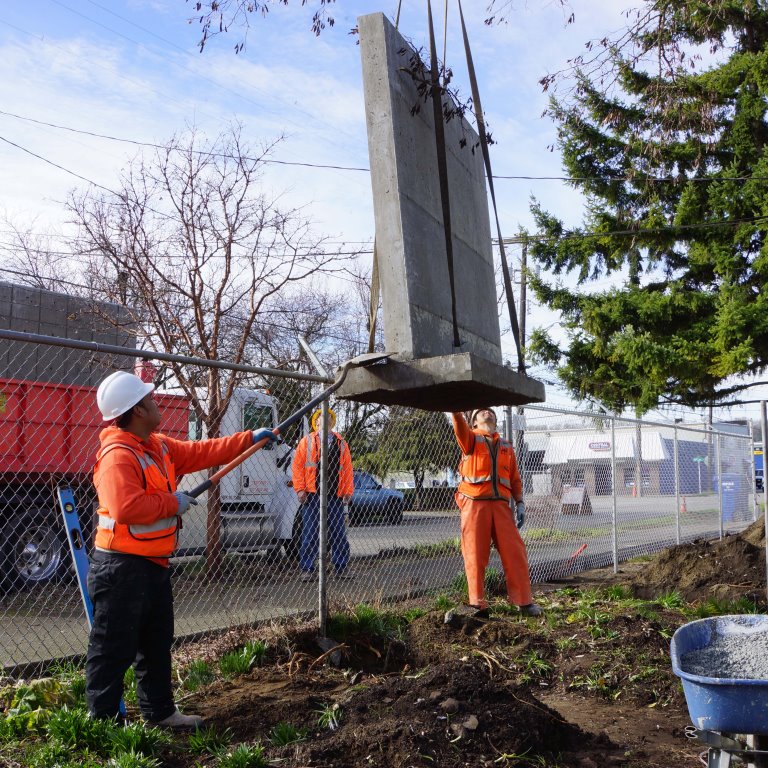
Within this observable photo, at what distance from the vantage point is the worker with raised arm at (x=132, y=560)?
12.9 feet

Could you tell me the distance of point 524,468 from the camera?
10055 millimetres

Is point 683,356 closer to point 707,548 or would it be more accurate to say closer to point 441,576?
point 707,548

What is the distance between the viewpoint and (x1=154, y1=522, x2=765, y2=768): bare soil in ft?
12.3

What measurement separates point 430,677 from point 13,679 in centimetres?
275

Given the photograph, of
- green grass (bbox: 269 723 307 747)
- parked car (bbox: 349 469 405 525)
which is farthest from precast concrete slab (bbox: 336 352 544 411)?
parked car (bbox: 349 469 405 525)

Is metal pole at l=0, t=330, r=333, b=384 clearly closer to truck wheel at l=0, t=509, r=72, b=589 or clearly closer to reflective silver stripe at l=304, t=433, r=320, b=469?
reflective silver stripe at l=304, t=433, r=320, b=469

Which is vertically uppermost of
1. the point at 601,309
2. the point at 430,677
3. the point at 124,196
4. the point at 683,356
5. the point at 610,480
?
the point at 124,196

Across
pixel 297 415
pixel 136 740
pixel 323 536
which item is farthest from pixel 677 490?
pixel 136 740

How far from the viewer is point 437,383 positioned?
412 cm

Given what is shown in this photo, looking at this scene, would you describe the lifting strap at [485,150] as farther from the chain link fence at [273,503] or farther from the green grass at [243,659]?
the green grass at [243,659]

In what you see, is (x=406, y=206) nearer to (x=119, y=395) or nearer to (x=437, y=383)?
(x=437, y=383)

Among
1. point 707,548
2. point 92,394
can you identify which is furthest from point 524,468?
point 92,394

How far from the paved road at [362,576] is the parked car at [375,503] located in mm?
200

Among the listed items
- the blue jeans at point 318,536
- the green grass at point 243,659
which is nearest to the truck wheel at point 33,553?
the blue jeans at point 318,536
